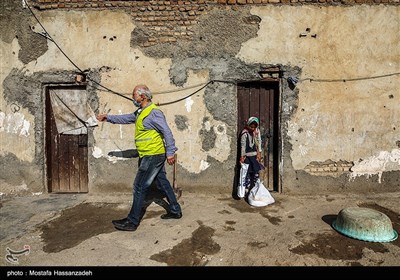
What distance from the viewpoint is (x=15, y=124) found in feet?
19.0

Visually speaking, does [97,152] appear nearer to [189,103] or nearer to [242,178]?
[189,103]

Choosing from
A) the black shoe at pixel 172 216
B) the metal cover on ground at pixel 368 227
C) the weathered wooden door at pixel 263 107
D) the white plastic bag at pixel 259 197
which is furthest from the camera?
the weathered wooden door at pixel 263 107

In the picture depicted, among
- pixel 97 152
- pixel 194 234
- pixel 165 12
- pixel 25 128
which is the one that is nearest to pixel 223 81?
pixel 165 12

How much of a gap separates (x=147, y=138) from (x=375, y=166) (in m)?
4.29

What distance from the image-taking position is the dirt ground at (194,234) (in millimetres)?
3342

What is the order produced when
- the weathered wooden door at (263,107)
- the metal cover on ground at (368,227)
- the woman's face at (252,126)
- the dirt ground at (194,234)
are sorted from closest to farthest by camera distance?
the dirt ground at (194,234) → the metal cover on ground at (368,227) → the woman's face at (252,126) → the weathered wooden door at (263,107)

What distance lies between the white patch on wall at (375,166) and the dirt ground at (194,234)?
415 millimetres

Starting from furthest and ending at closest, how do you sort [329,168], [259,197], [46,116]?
1. [46,116]
2. [329,168]
3. [259,197]

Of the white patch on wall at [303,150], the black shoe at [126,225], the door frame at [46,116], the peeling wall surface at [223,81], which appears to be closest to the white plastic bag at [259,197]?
the peeling wall surface at [223,81]

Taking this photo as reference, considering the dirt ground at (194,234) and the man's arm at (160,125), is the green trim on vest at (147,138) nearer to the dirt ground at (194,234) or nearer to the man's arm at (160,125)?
the man's arm at (160,125)

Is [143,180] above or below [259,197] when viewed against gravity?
above

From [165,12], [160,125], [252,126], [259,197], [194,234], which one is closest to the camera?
[194,234]

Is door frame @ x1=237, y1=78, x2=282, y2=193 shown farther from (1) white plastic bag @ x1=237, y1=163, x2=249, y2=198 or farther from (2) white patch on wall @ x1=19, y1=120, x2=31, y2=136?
(2) white patch on wall @ x1=19, y1=120, x2=31, y2=136

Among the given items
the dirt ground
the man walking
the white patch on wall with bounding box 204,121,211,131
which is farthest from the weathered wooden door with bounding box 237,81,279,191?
the man walking
